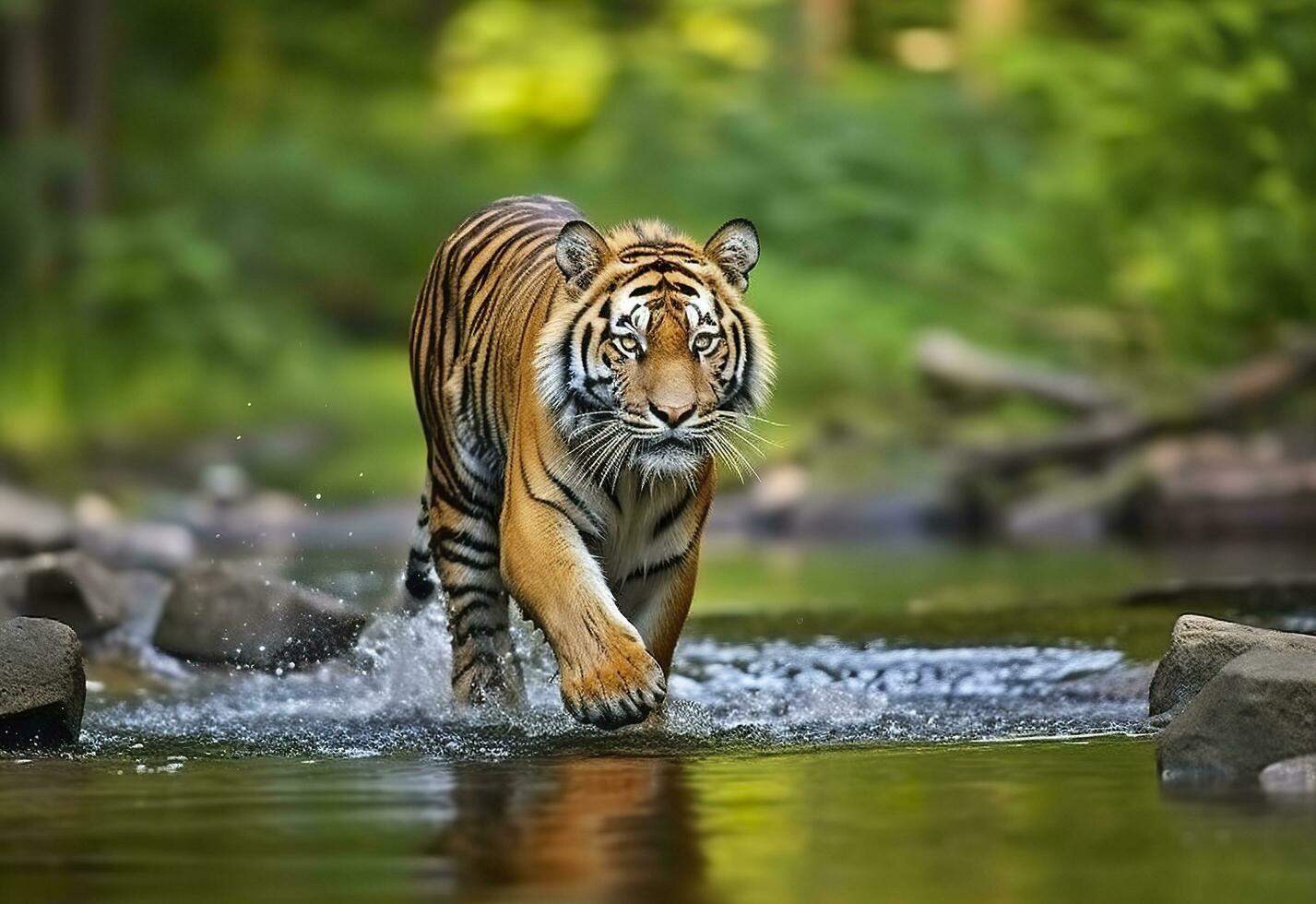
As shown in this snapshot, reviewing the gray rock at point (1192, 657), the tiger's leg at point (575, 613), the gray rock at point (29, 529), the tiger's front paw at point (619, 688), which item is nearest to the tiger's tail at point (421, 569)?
the tiger's leg at point (575, 613)

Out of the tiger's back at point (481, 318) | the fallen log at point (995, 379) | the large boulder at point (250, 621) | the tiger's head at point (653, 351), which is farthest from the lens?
the fallen log at point (995, 379)

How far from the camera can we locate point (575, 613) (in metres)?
5.89

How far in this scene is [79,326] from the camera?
21.4 m

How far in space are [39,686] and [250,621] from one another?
2.53 meters

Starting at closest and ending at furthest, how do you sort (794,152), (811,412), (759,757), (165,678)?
(759,757), (165,678), (811,412), (794,152)

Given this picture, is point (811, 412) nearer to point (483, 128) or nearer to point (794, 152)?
point (794, 152)

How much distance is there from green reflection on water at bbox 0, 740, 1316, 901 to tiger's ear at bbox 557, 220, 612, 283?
4.36 ft

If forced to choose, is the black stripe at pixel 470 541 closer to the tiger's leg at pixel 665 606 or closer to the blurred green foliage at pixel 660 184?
the tiger's leg at pixel 665 606

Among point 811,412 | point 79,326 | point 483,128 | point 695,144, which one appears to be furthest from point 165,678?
point 483,128

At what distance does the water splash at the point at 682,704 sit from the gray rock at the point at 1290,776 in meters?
1.06

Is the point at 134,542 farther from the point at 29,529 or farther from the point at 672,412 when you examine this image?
the point at 672,412

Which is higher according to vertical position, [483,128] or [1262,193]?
[483,128]

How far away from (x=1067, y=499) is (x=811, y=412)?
4313mm

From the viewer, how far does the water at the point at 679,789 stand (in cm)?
385
